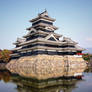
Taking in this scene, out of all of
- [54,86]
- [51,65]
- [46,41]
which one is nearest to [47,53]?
[46,41]

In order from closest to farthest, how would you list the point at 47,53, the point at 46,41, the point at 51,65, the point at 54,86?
the point at 54,86 → the point at 51,65 → the point at 46,41 → the point at 47,53

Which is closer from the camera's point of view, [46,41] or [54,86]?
[54,86]

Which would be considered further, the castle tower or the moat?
the castle tower

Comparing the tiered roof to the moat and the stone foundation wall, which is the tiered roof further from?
the moat

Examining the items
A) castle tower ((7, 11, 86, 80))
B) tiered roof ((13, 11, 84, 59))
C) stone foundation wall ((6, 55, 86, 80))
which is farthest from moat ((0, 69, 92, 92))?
tiered roof ((13, 11, 84, 59))

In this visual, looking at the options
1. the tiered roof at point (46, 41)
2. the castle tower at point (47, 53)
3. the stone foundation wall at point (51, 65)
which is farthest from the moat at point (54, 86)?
the tiered roof at point (46, 41)

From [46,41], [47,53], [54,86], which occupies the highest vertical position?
[46,41]

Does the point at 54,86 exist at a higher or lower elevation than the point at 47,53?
lower

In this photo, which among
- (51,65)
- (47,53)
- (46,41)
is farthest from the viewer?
(47,53)

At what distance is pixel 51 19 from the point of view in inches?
1273

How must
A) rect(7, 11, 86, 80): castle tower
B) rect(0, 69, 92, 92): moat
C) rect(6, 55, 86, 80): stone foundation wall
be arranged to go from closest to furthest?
rect(0, 69, 92, 92): moat
rect(6, 55, 86, 80): stone foundation wall
rect(7, 11, 86, 80): castle tower

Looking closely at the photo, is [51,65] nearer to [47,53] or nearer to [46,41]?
[47,53]

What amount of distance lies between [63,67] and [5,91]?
1776cm

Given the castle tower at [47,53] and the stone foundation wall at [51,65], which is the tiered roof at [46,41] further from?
the stone foundation wall at [51,65]
